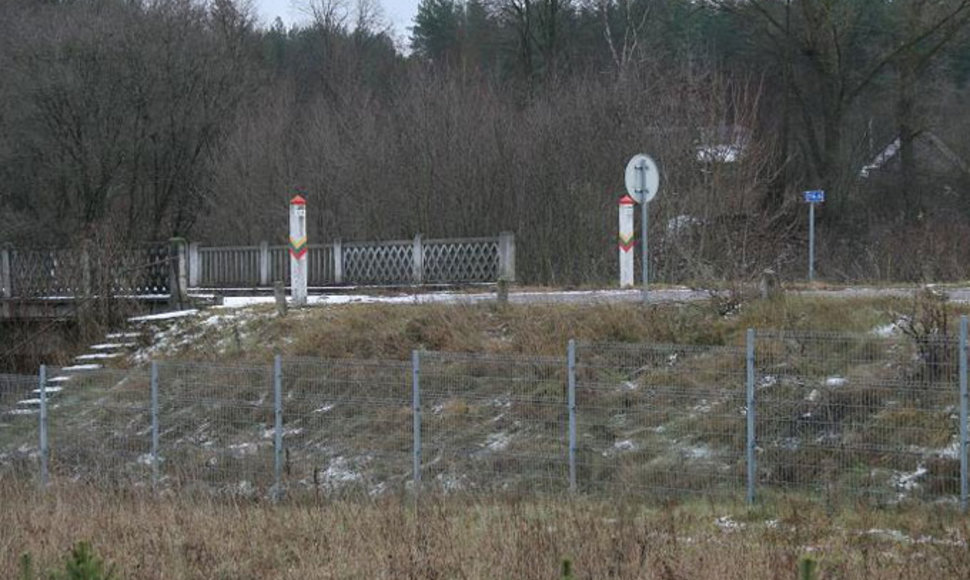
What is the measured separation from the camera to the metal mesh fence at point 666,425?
12.4m

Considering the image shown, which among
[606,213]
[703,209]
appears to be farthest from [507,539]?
[606,213]

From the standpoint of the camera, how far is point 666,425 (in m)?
13.0

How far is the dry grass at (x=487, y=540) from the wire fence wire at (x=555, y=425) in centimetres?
81

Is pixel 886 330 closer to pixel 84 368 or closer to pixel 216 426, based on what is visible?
pixel 216 426

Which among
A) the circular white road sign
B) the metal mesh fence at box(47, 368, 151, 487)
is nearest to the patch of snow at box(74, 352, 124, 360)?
the metal mesh fence at box(47, 368, 151, 487)

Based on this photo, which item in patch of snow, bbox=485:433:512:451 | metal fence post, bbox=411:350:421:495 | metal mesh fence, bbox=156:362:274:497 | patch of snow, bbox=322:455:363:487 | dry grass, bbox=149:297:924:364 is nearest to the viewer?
metal fence post, bbox=411:350:421:495

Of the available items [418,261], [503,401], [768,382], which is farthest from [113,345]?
[768,382]

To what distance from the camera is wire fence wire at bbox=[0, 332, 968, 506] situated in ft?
38.5

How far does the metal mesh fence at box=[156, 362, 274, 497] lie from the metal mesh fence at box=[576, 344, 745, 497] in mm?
3747

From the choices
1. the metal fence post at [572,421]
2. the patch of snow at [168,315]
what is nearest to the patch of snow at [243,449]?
the metal fence post at [572,421]

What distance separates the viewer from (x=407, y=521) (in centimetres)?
1036

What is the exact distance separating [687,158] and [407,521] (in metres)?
19.9

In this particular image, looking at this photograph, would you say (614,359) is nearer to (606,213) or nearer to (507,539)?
(507,539)

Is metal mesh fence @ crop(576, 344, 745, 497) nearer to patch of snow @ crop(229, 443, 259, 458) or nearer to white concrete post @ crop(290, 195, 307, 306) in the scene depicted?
patch of snow @ crop(229, 443, 259, 458)
